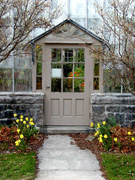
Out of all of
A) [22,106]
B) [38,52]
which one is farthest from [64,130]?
[38,52]

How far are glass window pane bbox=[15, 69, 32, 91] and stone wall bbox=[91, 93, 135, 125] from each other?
5.87 feet

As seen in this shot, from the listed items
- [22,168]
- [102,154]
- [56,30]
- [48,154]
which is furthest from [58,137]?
[56,30]

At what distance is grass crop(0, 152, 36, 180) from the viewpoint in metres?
3.67

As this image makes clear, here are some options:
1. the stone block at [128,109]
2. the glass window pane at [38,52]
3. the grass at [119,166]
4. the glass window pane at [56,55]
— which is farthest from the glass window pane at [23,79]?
the grass at [119,166]

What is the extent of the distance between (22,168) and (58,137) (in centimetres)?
213

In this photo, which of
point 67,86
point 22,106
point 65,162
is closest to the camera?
point 65,162

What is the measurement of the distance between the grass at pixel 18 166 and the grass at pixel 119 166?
51.4 inches

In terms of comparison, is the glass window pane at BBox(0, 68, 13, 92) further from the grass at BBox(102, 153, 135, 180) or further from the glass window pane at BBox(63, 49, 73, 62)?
the grass at BBox(102, 153, 135, 180)

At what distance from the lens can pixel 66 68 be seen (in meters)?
6.37

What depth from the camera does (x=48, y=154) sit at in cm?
478

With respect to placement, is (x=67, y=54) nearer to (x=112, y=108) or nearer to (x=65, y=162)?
(x=112, y=108)

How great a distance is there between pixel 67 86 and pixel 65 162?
2.51 meters

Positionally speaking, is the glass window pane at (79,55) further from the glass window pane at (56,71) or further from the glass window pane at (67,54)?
the glass window pane at (56,71)

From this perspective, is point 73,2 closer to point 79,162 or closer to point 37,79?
point 37,79
